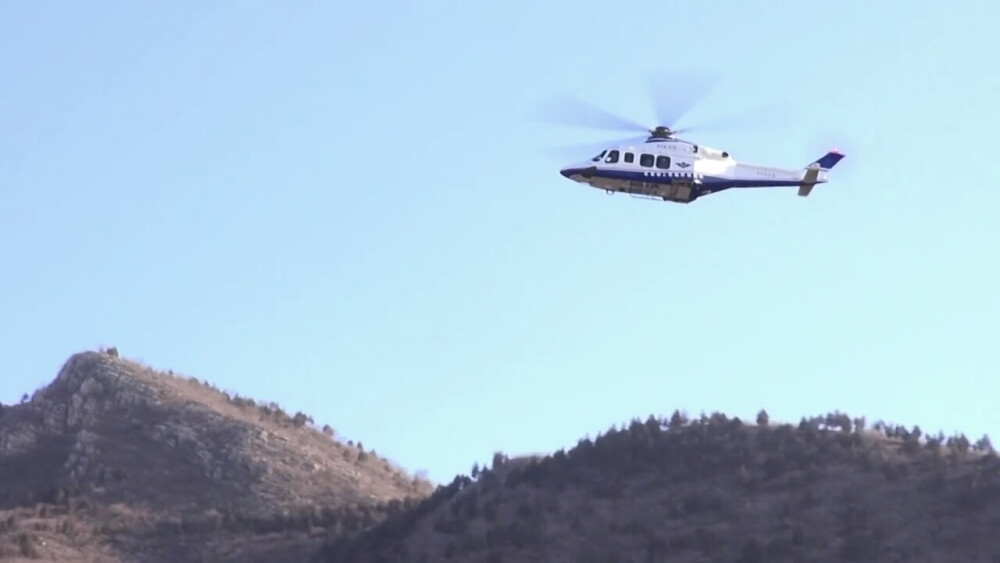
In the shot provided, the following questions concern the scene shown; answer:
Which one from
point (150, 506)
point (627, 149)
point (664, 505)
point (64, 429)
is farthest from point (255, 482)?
point (627, 149)

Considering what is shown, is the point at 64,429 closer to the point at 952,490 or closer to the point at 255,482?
the point at 255,482

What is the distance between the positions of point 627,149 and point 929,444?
41.7 feet

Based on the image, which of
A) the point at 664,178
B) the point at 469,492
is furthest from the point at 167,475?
the point at 664,178

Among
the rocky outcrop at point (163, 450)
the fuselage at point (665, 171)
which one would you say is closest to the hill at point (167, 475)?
the rocky outcrop at point (163, 450)

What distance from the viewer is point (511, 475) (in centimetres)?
5747

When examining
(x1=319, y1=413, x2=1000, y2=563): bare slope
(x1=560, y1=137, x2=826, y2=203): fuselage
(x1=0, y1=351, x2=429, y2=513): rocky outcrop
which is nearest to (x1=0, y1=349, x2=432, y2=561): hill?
(x1=0, y1=351, x2=429, y2=513): rocky outcrop

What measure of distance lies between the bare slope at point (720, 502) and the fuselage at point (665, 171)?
819cm

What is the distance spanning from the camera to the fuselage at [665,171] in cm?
4812

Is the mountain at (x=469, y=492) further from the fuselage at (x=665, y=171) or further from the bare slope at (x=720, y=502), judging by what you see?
the fuselage at (x=665, y=171)

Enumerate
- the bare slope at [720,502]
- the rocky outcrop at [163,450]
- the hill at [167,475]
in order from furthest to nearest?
1. the rocky outcrop at [163,450]
2. the hill at [167,475]
3. the bare slope at [720,502]

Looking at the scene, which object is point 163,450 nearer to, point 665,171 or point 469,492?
point 469,492

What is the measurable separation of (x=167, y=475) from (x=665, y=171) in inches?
854

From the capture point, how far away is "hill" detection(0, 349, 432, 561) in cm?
5712

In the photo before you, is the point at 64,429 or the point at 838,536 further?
the point at 64,429
